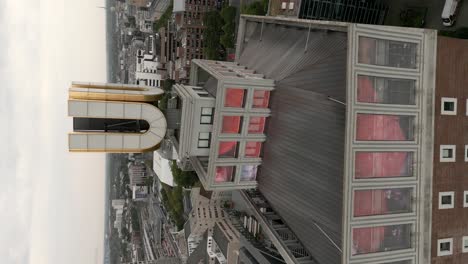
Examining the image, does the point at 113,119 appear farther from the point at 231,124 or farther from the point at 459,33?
the point at 459,33

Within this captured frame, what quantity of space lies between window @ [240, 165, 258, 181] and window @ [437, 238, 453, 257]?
1976 cm

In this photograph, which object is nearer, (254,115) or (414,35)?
(414,35)

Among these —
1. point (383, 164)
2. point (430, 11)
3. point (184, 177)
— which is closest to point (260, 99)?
point (383, 164)

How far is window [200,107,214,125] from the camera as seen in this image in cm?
4110

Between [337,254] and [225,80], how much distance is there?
63.6 ft

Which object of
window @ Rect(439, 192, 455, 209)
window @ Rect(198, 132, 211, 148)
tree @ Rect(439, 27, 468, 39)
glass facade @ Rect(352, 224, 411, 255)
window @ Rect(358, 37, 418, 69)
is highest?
tree @ Rect(439, 27, 468, 39)

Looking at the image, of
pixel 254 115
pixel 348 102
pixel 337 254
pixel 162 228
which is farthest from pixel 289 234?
pixel 162 228

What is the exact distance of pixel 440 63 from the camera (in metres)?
35.9

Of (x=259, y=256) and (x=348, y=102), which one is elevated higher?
(x=348, y=102)

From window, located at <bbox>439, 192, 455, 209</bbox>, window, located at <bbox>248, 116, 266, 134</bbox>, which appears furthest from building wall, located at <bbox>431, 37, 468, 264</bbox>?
window, located at <bbox>248, 116, 266, 134</bbox>

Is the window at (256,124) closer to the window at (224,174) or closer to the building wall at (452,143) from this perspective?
the window at (224,174)

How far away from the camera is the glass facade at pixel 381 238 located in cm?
3403

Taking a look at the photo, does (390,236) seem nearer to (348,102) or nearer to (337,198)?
(337,198)

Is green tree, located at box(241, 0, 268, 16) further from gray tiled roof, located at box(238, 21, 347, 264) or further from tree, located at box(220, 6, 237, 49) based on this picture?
gray tiled roof, located at box(238, 21, 347, 264)
